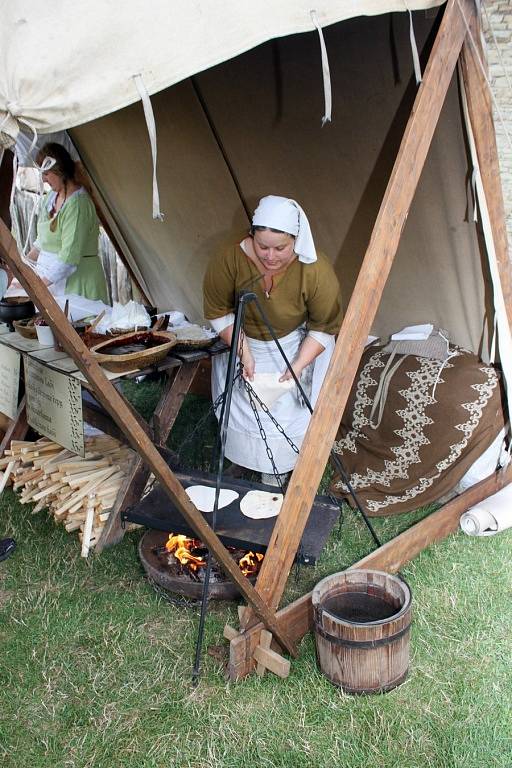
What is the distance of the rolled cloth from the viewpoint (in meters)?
3.65

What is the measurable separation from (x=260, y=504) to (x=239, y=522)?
17 cm

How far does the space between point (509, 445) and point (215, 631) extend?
196 cm

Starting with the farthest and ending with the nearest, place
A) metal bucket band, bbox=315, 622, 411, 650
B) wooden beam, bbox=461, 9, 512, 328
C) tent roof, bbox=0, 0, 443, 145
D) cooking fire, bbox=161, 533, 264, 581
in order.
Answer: cooking fire, bbox=161, 533, 264, 581 → wooden beam, bbox=461, 9, 512, 328 → metal bucket band, bbox=315, 622, 411, 650 → tent roof, bbox=0, 0, 443, 145

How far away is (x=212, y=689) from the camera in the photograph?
8.77ft

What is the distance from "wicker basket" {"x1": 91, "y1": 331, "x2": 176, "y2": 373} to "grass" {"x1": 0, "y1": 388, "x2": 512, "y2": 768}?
0.99 m

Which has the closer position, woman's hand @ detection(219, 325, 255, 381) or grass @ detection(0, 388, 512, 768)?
grass @ detection(0, 388, 512, 768)

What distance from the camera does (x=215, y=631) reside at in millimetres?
3000

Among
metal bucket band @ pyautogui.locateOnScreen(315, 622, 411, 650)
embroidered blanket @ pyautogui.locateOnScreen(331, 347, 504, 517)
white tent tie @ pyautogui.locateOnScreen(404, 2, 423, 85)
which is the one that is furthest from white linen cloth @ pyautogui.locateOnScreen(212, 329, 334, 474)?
white tent tie @ pyautogui.locateOnScreen(404, 2, 423, 85)

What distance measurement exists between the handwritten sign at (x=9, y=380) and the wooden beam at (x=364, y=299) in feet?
6.84

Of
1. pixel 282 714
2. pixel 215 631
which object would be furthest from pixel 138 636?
pixel 282 714

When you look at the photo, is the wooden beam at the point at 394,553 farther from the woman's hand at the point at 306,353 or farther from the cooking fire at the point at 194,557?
the woman's hand at the point at 306,353

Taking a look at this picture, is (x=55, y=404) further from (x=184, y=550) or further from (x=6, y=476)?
(x=184, y=550)

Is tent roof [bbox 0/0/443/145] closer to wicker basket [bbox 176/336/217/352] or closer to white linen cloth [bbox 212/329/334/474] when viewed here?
wicker basket [bbox 176/336/217/352]

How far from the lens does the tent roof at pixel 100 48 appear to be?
1.81 meters
